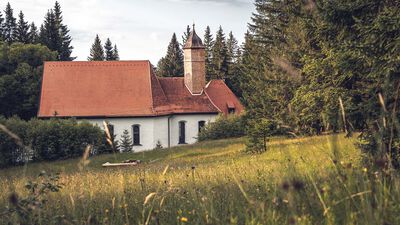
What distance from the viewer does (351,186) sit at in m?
3.01

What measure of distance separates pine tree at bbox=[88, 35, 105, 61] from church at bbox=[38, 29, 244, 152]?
4345 cm

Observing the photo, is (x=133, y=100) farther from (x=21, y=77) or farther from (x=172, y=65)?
(x=172, y=65)

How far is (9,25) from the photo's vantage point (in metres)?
71.4

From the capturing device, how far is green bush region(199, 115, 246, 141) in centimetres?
3750

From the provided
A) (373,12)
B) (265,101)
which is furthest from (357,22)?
(265,101)

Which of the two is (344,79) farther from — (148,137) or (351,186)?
(148,137)

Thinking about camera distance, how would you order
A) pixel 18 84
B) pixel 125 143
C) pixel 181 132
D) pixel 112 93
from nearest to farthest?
pixel 125 143
pixel 112 93
pixel 181 132
pixel 18 84

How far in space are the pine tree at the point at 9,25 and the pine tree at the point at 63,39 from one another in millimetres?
6552

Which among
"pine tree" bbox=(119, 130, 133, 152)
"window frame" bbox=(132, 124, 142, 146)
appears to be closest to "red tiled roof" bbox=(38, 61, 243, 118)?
"window frame" bbox=(132, 124, 142, 146)

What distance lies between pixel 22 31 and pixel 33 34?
1632 mm

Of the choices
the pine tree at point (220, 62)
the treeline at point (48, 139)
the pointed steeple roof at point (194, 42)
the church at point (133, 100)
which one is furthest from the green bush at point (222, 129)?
the pine tree at point (220, 62)

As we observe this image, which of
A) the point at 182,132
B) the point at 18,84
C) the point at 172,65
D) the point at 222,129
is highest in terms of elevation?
the point at 172,65

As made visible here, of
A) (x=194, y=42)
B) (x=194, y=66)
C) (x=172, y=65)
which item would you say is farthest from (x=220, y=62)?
(x=194, y=66)

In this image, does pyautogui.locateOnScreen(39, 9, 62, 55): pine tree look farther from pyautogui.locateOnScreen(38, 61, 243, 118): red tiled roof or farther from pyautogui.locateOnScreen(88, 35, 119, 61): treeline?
pyautogui.locateOnScreen(38, 61, 243, 118): red tiled roof
